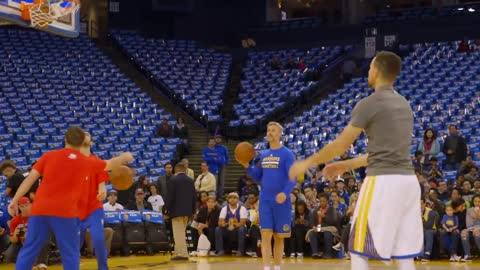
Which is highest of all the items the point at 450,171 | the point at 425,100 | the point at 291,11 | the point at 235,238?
the point at 291,11

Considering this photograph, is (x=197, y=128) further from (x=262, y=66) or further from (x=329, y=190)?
(x=329, y=190)

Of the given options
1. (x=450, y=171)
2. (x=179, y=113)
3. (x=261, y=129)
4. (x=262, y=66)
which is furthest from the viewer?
(x=262, y=66)

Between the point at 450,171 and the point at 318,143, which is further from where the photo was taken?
the point at 318,143

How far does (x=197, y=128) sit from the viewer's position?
104ft

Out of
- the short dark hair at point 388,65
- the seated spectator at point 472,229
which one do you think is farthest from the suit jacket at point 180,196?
the short dark hair at point 388,65

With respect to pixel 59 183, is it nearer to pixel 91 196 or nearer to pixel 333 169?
pixel 91 196

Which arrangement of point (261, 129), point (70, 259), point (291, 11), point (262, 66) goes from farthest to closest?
point (291, 11) → point (262, 66) → point (261, 129) → point (70, 259)

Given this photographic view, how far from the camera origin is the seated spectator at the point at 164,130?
28.9 meters

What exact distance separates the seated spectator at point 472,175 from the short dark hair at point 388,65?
1417 centimetres

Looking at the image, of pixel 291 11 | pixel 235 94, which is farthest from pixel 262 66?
pixel 291 11

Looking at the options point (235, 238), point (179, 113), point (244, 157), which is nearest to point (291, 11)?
point (179, 113)

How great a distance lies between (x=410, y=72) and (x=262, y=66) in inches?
279

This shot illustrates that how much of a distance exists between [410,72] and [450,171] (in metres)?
9.43

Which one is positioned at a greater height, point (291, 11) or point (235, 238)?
point (291, 11)
